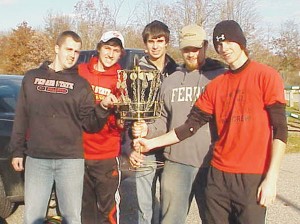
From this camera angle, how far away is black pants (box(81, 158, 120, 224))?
4.39m

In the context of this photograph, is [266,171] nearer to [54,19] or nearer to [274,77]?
[274,77]

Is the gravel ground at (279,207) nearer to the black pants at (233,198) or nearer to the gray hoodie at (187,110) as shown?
the gray hoodie at (187,110)

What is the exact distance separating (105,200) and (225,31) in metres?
2.00

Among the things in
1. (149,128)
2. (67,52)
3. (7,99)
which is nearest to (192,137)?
(149,128)

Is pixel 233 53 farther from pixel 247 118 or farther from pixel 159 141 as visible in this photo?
pixel 159 141

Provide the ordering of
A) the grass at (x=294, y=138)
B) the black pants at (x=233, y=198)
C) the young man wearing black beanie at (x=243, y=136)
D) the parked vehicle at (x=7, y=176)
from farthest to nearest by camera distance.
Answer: the grass at (x=294, y=138) → the parked vehicle at (x=7, y=176) → the black pants at (x=233, y=198) → the young man wearing black beanie at (x=243, y=136)

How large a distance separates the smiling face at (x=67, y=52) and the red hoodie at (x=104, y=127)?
351 millimetres

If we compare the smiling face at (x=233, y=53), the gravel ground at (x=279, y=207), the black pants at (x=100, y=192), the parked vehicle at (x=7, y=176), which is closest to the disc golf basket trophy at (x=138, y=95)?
the smiling face at (x=233, y=53)

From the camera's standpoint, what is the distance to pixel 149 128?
390 cm

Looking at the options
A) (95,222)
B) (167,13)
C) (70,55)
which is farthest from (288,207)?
(167,13)

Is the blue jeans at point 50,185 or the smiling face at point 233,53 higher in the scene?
the smiling face at point 233,53

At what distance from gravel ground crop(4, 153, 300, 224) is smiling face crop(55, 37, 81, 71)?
2.45m

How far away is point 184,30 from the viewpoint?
381 centimetres

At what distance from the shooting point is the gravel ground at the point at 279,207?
5.99m
